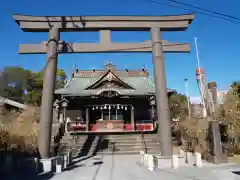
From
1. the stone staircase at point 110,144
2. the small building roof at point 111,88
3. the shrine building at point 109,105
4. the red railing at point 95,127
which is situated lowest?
the stone staircase at point 110,144

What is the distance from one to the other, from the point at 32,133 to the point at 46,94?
20.0 ft

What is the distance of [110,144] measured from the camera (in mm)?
17844

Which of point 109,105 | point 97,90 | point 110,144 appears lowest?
point 110,144

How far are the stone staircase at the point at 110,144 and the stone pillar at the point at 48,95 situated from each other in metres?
6.61

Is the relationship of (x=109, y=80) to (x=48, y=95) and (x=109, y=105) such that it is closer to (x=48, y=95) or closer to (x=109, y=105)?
(x=109, y=105)

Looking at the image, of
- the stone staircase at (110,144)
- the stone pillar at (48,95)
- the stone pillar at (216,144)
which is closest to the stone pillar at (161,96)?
the stone pillar at (216,144)

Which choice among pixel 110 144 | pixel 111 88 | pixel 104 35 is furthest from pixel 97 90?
pixel 104 35

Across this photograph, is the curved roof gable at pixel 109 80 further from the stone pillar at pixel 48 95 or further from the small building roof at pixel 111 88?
the stone pillar at pixel 48 95

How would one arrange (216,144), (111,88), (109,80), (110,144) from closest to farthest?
1. (216,144)
2. (110,144)
3. (111,88)
4. (109,80)

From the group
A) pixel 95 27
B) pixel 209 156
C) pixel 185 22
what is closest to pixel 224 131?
pixel 209 156

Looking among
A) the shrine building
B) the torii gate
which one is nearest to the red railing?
the shrine building

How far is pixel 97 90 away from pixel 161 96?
48.4 feet

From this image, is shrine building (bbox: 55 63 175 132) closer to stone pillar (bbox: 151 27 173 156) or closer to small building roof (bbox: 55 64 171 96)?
small building roof (bbox: 55 64 171 96)

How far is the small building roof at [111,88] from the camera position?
2339 centimetres
